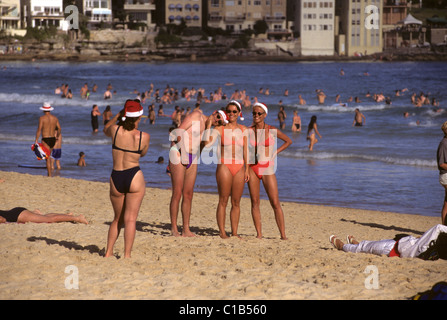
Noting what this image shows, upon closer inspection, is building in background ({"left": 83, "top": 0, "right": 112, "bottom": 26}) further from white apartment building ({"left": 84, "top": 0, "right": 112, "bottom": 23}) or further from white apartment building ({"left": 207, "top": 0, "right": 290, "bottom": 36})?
white apartment building ({"left": 207, "top": 0, "right": 290, "bottom": 36})

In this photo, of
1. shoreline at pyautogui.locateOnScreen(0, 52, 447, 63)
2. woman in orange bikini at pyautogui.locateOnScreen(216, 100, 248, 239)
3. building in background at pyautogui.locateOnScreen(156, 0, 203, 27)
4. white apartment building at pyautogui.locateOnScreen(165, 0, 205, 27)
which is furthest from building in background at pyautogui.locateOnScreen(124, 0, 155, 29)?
woman in orange bikini at pyautogui.locateOnScreen(216, 100, 248, 239)

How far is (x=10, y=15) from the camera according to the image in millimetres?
111062

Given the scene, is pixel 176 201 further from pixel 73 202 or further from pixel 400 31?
pixel 400 31

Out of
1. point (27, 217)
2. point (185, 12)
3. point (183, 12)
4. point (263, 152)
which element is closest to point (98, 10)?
point (183, 12)

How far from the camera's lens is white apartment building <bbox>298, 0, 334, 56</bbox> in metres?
115

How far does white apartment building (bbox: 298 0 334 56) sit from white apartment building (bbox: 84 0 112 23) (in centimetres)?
3383

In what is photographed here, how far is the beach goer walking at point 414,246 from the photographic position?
6.38 metres

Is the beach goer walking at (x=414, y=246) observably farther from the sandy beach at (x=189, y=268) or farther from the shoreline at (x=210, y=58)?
the shoreline at (x=210, y=58)

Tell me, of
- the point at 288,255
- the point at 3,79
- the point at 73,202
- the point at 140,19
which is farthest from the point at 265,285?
the point at 140,19

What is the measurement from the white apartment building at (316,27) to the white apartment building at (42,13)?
41.9 metres

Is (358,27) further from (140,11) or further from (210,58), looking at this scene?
(140,11)

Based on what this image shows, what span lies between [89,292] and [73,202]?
5.44m

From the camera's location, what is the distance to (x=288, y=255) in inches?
265

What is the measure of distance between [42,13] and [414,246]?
379 ft
